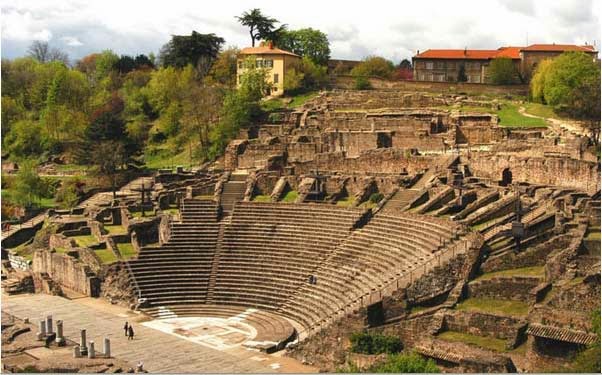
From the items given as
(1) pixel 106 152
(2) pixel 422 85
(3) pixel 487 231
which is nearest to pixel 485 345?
(3) pixel 487 231

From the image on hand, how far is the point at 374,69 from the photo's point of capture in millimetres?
78188

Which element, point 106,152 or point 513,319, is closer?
point 513,319

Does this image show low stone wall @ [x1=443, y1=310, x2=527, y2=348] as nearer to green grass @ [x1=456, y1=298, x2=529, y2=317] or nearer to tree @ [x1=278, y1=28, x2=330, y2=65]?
green grass @ [x1=456, y1=298, x2=529, y2=317]

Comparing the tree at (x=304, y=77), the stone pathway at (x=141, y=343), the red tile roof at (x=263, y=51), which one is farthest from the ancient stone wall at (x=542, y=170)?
the red tile roof at (x=263, y=51)

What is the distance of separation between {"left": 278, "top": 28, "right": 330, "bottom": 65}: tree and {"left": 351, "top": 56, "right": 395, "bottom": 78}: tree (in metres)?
4.21

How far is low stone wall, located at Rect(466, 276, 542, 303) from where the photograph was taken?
25.7 m

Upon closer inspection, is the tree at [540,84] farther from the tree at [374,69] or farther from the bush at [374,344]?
the bush at [374,344]

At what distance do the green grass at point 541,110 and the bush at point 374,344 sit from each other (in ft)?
105

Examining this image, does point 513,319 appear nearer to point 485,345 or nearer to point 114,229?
point 485,345

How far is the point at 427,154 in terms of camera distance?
46625 millimetres

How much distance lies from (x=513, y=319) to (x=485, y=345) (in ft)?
3.95

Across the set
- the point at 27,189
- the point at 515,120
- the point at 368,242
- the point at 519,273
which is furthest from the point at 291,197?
the point at 27,189

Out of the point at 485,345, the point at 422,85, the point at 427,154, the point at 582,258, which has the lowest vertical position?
the point at 485,345

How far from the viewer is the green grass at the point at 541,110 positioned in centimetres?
5312
